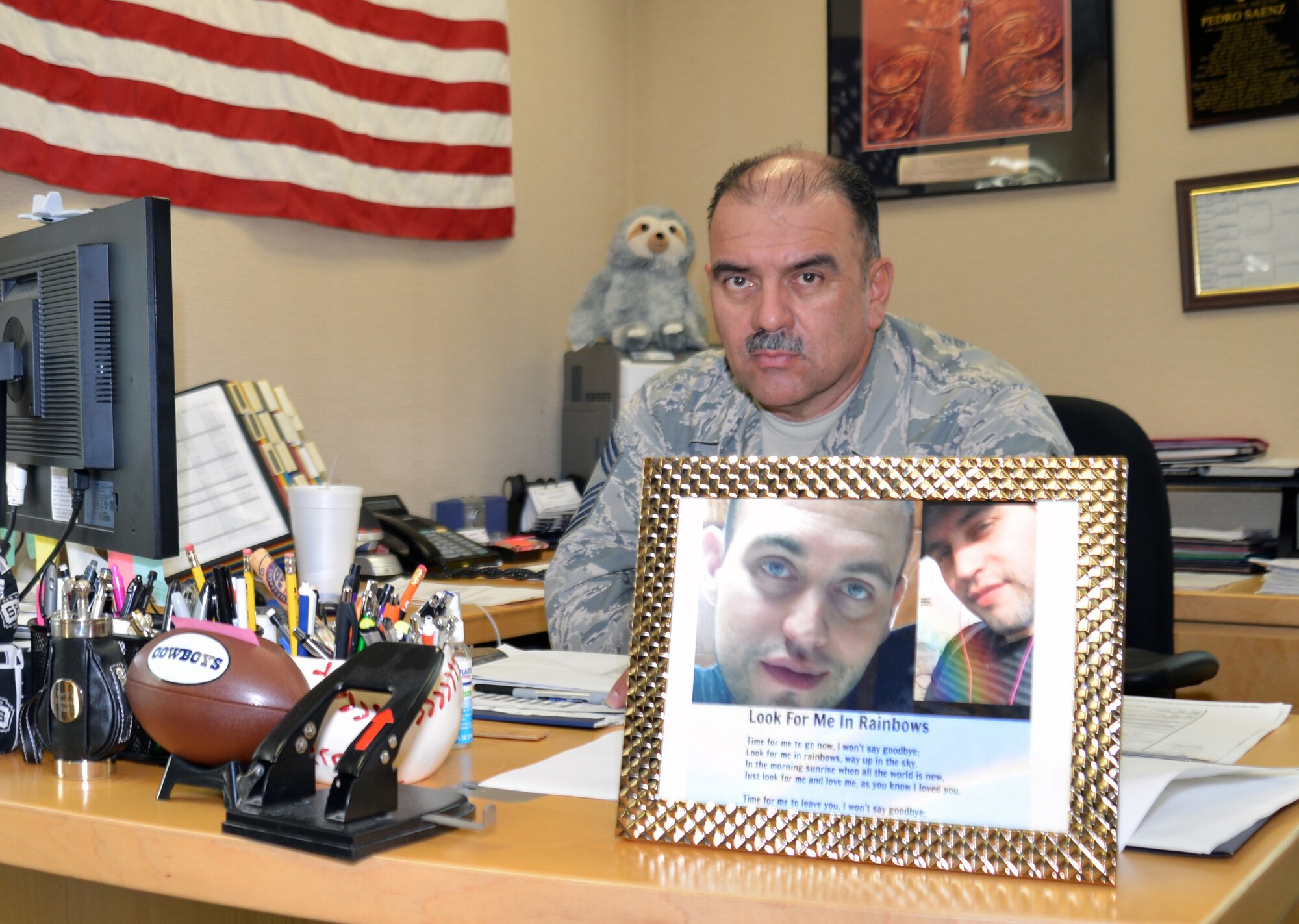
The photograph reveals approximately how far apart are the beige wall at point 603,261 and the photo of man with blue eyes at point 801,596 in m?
1.72

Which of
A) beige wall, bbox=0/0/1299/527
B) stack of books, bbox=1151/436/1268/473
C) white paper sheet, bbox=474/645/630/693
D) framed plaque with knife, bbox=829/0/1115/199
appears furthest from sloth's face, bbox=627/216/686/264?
white paper sheet, bbox=474/645/630/693

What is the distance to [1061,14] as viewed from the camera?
2838 millimetres

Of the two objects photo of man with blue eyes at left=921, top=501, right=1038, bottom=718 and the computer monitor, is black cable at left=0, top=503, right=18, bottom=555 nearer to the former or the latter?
the computer monitor

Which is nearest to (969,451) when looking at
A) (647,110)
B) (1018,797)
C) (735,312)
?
(735,312)

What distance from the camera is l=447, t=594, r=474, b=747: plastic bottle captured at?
942mm

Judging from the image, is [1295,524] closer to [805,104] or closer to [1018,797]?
[805,104]

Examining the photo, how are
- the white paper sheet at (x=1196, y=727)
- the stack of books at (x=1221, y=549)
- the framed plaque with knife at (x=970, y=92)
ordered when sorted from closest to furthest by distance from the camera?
the white paper sheet at (x=1196, y=727) < the stack of books at (x=1221, y=549) < the framed plaque with knife at (x=970, y=92)

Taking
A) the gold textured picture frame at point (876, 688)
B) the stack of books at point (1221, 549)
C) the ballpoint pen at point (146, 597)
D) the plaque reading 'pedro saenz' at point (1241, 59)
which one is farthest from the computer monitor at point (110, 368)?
the plaque reading 'pedro saenz' at point (1241, 59)

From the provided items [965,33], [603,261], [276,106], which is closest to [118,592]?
[276,106]

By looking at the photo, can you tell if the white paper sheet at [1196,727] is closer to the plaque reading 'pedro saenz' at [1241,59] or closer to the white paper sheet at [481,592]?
the white paper sheet at [481,592]

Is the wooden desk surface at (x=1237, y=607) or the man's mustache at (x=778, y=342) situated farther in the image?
the wooden desk surface at (x=1237, y=607)

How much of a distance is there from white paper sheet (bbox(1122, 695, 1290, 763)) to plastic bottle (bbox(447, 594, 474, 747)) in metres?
0.51

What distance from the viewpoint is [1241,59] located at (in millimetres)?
2643

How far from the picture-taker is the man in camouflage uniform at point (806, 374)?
1564 millimetres
